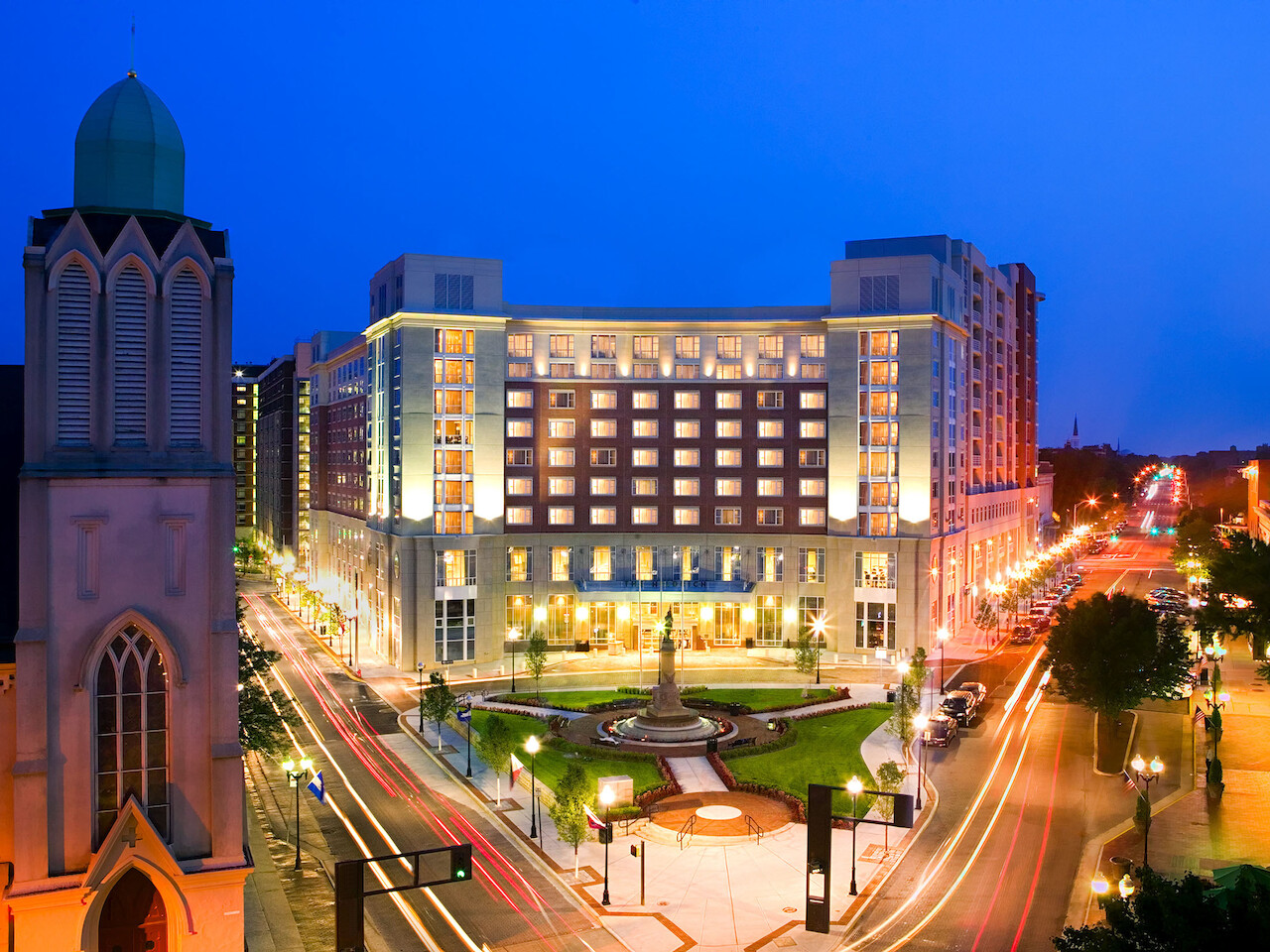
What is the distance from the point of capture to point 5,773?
24766mm

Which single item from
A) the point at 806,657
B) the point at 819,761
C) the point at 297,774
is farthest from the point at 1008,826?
the point at 297,774

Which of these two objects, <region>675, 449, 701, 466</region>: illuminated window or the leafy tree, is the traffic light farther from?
<region>675, 449, 701, 466</region>: illuminated window

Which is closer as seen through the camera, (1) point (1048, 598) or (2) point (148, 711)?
(2) point (148, 711)

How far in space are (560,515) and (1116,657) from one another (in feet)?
159

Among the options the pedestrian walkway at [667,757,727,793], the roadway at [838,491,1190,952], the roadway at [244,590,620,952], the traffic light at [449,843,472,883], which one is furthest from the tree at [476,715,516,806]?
the traffic light at [449,843,472,883]

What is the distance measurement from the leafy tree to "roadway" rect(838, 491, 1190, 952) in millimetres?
3243

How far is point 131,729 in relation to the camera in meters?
24.6

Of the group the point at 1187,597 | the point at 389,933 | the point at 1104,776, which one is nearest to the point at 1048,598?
the point at 1187,597

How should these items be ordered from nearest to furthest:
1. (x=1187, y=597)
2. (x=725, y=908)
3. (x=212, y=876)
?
(x=212, y=876) < (x=725, y=908) < (x=1187, y=597)

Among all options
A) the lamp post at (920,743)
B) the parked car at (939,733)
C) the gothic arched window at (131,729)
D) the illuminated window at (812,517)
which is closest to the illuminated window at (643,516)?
the illuminated window at (812,517)

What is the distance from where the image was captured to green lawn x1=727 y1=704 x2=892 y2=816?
1991 inches

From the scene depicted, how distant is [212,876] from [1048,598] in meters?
110

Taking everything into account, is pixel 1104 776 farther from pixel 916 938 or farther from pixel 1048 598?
pixel 1048 598

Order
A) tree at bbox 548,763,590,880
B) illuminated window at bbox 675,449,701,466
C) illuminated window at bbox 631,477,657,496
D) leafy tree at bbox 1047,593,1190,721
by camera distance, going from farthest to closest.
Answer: illuminated window at bbox 631,477,657,496 → illuminated window at bbox 675,449,701,466 → leafy tree at bbox 1047,593,1190,721 → tree at bbox 548,763,590,880
